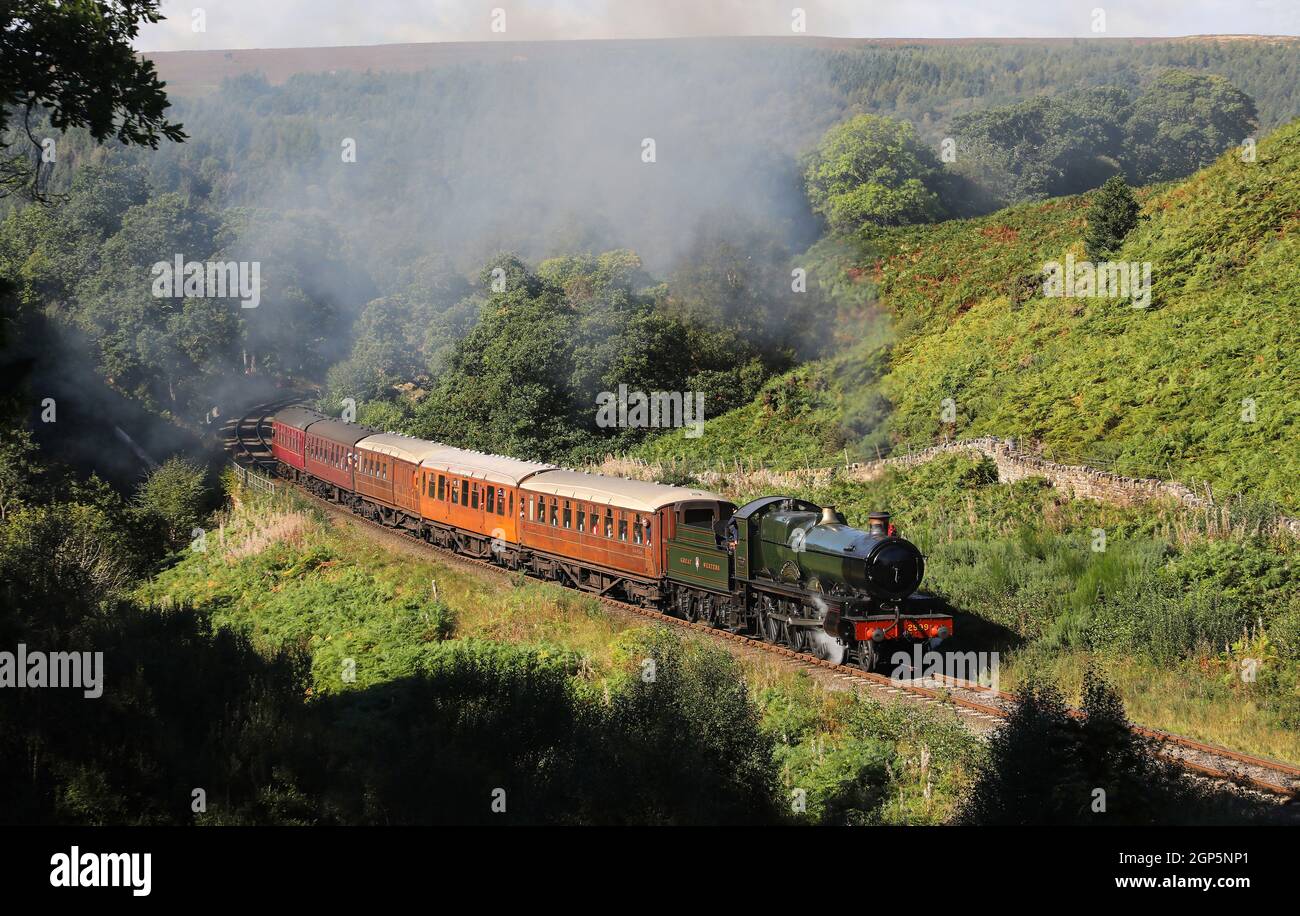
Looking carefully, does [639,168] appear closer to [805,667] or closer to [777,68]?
[777,68]

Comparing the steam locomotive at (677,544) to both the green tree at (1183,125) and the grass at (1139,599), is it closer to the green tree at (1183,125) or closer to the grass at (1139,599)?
the grass at (1139,599)

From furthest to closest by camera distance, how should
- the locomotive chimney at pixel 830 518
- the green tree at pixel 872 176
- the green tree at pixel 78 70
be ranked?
the green tree at pixel 872 176 < the locomotive chimney at pixel 830 518 < the green tree at pixel 78 70

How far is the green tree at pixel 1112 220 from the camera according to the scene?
39406 millimetres

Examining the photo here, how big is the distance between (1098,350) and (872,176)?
138ft

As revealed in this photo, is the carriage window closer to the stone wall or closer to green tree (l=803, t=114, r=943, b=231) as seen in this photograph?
the stone wall

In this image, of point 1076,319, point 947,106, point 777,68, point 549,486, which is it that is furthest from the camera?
point 777,68

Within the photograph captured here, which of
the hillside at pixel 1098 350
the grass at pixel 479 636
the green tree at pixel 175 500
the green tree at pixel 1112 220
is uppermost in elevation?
the green tree at pixel 1112 220

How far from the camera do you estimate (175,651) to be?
50.4 ft

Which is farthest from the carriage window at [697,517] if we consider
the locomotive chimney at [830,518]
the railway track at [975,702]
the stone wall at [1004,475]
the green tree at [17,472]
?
the green tree at [17,472]

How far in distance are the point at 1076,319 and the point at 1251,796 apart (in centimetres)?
2513

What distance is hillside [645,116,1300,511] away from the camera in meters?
26.6

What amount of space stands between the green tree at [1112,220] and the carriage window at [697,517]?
23443mm

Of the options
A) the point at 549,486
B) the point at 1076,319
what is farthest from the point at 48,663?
the point at 1076,319

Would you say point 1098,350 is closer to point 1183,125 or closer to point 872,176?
point 872,176
